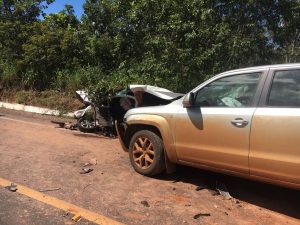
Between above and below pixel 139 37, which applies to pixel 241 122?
below

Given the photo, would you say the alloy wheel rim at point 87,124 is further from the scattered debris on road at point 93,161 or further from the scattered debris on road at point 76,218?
the scattered debris on road at point 76,218

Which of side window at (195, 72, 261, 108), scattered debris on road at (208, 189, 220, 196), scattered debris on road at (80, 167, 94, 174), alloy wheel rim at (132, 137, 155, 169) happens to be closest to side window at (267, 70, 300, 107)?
side window at (195, 72, 261, 108)

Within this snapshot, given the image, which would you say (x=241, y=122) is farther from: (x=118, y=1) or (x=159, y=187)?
(x=118, y=1)

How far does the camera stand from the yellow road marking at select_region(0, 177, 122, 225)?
5.01 m

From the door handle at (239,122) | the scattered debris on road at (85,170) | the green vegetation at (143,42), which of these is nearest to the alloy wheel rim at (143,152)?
the scattered debris on road at (85,170)

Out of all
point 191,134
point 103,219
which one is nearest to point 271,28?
point 191,134

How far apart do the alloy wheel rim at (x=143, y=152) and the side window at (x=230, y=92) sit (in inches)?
43.6

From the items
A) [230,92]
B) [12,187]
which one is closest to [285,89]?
[230,92]

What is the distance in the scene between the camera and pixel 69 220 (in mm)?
4973

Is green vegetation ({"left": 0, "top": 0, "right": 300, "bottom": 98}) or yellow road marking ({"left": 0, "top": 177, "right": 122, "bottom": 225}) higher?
green vegetation ({"left": 0, "top": 0, "right": 300, "bottom": 98})

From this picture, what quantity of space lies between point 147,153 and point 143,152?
0.08 metres

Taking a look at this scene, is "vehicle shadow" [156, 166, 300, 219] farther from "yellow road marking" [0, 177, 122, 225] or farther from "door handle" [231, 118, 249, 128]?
"yellow road marking" [0, 177, 122, 225]

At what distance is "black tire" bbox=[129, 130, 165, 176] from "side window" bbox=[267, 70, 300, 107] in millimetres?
1933

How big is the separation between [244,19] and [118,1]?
4705 mm
